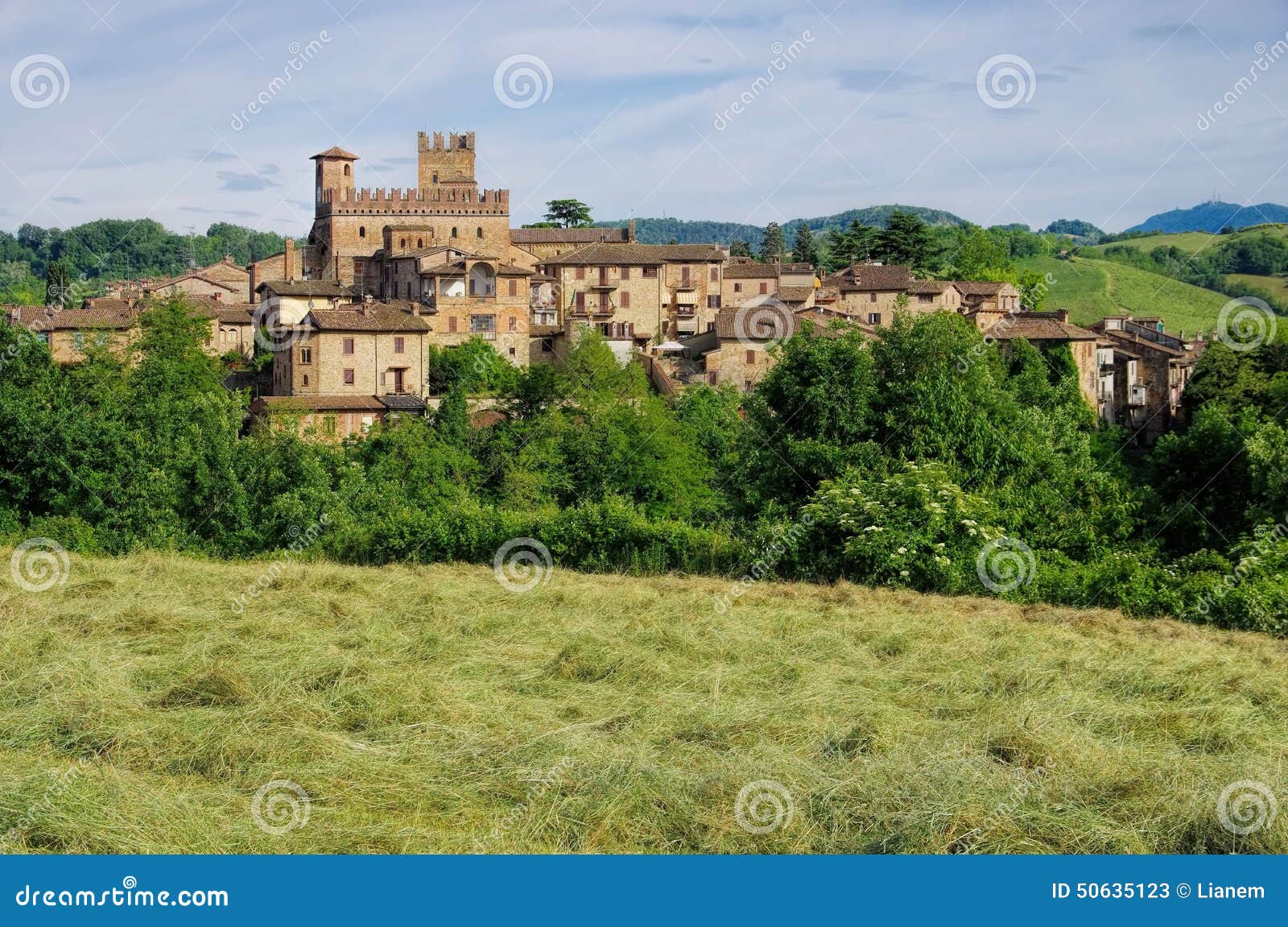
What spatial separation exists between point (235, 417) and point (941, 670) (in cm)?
2250

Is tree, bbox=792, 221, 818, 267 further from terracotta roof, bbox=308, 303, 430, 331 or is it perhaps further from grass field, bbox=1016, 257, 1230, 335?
terracotta roof, bbox=308, 303, 430, 331

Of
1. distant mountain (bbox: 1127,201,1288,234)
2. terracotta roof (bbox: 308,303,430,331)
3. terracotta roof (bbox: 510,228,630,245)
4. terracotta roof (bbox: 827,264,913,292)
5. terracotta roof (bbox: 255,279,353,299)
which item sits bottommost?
terracotta roof (bbox: 308,303,430,331)

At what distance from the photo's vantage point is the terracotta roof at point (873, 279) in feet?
176

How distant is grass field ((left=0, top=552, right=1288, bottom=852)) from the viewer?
6477 mm

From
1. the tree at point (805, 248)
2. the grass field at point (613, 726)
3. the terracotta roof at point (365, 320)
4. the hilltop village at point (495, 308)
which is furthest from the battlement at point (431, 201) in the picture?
the grass field at point (613, 726)

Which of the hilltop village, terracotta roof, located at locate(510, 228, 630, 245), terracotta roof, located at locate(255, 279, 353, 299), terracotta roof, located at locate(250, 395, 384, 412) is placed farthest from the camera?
terracotta roof, located at locate(510, 228, 630, 245)

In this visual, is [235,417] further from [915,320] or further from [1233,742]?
[1233,742]

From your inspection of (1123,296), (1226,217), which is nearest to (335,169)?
(1123,296)

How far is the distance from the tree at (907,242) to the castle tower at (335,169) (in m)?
28.6

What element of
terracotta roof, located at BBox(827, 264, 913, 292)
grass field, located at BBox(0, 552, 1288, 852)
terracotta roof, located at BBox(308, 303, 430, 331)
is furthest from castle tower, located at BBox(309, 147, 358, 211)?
grass field, located at BBox(0, 552, 1288, 852)

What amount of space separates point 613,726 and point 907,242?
6055 cm

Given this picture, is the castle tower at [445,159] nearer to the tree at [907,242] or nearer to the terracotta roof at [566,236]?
the terracotta roof at [566,236]

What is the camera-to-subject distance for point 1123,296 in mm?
83188

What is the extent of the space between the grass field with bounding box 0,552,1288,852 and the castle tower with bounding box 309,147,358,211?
47992mm
